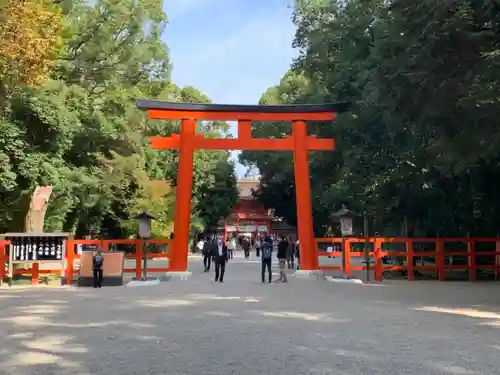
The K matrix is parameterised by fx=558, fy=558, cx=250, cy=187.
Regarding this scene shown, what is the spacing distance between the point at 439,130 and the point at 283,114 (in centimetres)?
838

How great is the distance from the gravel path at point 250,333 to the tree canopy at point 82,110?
17.5ft

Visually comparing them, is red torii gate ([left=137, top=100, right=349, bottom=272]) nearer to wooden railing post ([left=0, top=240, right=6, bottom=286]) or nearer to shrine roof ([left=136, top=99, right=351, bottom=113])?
shrine roof ([left=136, top=99, right=351, bottom=113])

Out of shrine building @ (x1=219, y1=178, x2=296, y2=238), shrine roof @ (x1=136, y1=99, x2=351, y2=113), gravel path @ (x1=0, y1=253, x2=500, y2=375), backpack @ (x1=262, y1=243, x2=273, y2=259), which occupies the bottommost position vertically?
gravel path @ (x1=0, y1=253, x2=500, y2=375)

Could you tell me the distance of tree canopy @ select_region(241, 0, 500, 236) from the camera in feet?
36.1

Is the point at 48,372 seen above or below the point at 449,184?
below

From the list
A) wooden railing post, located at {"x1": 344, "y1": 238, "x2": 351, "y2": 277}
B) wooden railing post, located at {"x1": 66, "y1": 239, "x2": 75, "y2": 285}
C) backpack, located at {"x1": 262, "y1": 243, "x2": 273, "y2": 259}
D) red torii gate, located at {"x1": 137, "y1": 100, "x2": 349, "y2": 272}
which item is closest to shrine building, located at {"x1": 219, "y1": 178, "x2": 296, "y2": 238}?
red torii gate, located at {"x1": 137, "y1": 100, "x2": 349, "y2": 272}

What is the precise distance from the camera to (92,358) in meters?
6.07

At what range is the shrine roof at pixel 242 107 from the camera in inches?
786

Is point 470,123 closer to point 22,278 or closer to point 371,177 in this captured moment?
point 371,177

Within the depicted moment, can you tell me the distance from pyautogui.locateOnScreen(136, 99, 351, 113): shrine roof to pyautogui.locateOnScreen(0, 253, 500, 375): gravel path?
338 inches

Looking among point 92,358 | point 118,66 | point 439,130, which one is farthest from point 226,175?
point 92,358

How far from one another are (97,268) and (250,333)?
8970 mm

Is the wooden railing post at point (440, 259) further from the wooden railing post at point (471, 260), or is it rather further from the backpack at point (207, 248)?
the backpack at point (207, 248)

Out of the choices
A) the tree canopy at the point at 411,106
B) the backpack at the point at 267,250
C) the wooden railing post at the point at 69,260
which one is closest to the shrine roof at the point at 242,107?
the tree canopy at the point at 411,106
